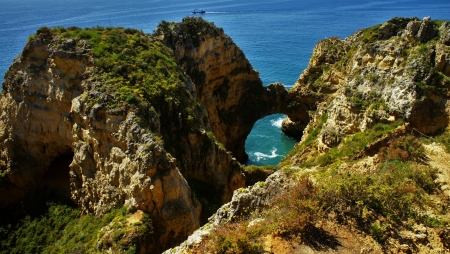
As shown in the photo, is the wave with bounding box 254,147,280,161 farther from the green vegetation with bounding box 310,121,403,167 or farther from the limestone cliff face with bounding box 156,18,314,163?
the green vegetation with bounding box 310,121,403,167

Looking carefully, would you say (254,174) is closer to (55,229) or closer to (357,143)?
(357,143)

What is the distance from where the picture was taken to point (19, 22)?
12219 cm

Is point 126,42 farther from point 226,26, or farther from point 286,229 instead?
point 226,26

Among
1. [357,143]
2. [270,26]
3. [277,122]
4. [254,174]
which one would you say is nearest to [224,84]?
[254,174]

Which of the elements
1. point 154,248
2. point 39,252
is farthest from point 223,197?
point 39,252

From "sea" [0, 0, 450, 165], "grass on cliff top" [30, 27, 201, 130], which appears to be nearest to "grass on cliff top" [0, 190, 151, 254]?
"grass on cliff top" [30, 27, 201, 130]

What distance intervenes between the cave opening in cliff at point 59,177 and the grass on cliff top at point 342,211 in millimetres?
17513

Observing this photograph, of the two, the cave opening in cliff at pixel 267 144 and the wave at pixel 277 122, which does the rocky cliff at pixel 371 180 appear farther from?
the wave at pixel 277 122

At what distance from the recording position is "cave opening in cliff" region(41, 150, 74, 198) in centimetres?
2588

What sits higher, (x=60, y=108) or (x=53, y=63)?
(x=53, y=63)

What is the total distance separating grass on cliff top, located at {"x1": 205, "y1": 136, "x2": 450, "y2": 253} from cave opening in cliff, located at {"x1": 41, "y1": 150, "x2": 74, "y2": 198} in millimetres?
17513

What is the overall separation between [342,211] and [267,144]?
1730 inches

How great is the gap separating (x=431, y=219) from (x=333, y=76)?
3556 centimetres

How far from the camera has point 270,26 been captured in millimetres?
117938
